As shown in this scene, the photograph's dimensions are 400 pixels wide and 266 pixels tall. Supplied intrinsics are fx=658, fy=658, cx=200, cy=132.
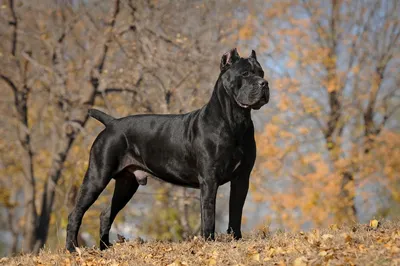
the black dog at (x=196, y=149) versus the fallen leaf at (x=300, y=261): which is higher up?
the black dog at (x=196, y=149)

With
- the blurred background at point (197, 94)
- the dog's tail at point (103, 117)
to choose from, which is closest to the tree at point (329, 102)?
the blurred background at point (197, 94)

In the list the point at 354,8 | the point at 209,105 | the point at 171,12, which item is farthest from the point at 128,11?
the point at 354,8

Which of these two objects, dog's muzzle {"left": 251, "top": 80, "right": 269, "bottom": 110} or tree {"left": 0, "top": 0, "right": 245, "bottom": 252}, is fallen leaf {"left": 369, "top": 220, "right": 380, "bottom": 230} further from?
tree {"left": 0, "top": 0, "right": 245, "bottom": 252}

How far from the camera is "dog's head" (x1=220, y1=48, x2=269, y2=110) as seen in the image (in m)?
6.34

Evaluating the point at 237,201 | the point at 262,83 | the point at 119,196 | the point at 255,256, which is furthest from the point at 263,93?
the point at 119,196

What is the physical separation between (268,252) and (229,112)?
1702 millimetres

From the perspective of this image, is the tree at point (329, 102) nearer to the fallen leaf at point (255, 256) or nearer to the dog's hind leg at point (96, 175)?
the dog's hind leg at point (96, 175)

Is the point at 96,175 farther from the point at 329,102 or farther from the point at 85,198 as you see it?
the point at 329,102

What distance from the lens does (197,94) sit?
14.6 metres

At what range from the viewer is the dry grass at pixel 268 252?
15.5ft

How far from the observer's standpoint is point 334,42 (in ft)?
70.6

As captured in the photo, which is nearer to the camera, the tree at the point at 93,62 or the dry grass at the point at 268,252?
the dry grass at the point at 268,252

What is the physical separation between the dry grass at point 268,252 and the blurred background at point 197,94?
281 inches

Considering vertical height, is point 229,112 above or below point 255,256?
above
